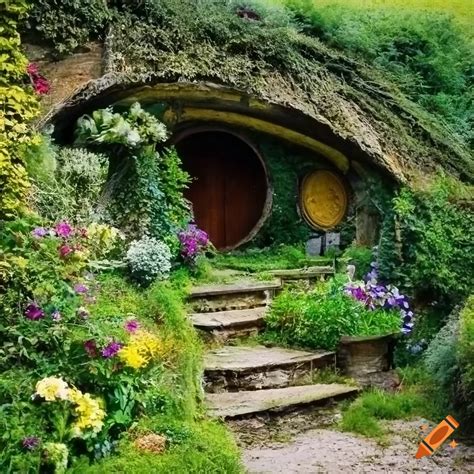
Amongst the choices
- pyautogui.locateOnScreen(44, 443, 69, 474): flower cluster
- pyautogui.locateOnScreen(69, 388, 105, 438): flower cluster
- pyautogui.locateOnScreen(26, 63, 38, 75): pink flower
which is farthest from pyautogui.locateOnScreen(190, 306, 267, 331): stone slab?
pyautogui.locateOnScreen(26, 63, 38, 75): pink flower

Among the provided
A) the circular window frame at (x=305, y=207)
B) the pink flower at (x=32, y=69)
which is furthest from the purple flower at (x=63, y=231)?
the circular window frame at (x=305, y=207)

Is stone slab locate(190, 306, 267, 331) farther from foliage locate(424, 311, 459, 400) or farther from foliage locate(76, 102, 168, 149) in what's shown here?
foliage locate(76, 102, 168, 149)

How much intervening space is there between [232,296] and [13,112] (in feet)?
8.88

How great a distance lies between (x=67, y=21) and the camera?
6.25 meters

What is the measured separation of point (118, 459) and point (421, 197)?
4665mm

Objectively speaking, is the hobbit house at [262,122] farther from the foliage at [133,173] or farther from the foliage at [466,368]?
the foliage at [466,368]

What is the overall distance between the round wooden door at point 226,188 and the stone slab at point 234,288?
2.18m

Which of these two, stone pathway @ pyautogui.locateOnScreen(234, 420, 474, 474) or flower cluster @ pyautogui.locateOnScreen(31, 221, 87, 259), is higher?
flower cluster @ pyautogui.locateOnScreen(31, 221, 87, 259)

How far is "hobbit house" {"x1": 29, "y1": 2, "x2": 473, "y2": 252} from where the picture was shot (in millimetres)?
6457

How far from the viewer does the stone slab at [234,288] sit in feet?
20.8

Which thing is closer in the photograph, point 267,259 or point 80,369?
point 80,369

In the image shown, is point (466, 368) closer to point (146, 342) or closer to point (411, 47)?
point (146, 342)

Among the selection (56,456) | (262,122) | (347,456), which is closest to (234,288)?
(347,456)

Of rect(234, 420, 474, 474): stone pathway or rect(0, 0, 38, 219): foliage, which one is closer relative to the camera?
rect(234, 420, 474, 474): stone pathway
